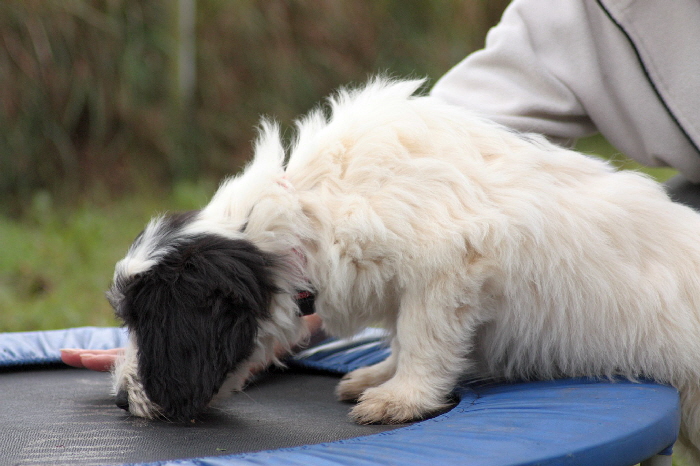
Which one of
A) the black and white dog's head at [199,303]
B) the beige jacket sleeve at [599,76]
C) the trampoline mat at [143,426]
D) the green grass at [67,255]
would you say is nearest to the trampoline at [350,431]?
the trampoline mat at [143,426]

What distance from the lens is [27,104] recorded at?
640 cm

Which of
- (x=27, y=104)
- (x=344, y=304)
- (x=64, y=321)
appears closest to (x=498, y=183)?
(x=344, y=304)

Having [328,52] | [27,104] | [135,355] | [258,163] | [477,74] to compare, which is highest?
[328,52]

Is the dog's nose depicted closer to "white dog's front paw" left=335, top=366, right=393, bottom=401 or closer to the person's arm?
"white dog's front paw" left=335, top=366, right=393, bottom=401

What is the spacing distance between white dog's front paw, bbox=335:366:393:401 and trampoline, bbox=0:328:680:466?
0.07 metres

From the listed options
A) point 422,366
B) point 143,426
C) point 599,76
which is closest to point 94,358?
point 143,426

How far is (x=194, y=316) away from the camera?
2.01 metres

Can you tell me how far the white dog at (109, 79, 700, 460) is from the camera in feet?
6.72

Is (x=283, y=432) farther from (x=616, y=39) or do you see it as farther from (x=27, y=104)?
(x=27, y=104)

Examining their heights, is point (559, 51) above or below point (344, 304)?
above

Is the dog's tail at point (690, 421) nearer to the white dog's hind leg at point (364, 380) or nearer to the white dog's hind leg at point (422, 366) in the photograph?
the white dog's hind leg at point (422, 366)

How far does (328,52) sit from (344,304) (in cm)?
584

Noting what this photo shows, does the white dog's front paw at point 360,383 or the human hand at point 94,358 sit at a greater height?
the human hand at point 94,358

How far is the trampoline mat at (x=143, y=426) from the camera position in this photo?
190 cm
